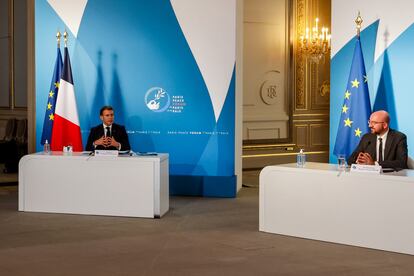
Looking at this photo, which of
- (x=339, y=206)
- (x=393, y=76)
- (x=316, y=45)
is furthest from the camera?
(x=316, y=45)

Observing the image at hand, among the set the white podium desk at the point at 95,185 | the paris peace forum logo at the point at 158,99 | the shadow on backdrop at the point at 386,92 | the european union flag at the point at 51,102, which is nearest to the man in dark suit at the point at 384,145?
the shadow on backdrop at the point at 386,92

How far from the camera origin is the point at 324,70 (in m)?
13.0

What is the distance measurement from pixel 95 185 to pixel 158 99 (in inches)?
74.9

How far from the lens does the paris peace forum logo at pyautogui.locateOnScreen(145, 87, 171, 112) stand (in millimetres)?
8977

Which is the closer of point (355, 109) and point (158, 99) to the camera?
point (355, 109)

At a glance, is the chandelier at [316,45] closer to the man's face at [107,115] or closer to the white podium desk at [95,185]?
the man's face at [107,115]

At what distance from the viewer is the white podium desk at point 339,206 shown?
5.72 m

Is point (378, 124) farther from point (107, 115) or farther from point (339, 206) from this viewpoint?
point (107, 115)

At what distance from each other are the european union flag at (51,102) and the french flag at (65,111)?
156mm

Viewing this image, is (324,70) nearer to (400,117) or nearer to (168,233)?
(400,117)

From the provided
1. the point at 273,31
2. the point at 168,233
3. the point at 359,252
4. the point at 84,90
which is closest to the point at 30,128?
the point at 84,90

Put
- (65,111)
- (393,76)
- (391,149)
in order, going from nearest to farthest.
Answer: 1. (391,149)
2. (393,76)
3. (65,111)

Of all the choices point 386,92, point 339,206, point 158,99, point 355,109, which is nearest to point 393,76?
point 386,92

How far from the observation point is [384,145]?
6645 millimetres
